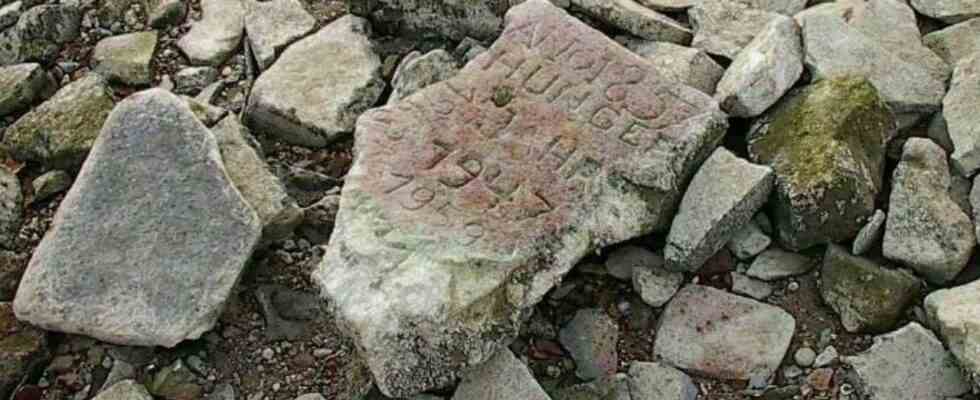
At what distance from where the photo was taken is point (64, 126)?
3.42m

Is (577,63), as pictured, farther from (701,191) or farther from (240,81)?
(240,81)

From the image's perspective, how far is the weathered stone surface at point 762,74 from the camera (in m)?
3.09

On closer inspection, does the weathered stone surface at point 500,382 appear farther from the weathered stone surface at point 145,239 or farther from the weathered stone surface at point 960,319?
the weathered stone surface at point 960,319

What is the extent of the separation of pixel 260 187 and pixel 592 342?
1.00 meters

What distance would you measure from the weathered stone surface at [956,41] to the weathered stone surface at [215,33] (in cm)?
221

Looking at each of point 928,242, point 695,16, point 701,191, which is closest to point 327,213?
point 701,191

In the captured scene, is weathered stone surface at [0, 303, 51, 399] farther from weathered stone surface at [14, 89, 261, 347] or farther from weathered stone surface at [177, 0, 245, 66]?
weathered stone surface at [177, 0, 245, 66]

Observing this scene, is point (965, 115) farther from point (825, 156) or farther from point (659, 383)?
point (659, 383)

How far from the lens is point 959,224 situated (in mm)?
2846

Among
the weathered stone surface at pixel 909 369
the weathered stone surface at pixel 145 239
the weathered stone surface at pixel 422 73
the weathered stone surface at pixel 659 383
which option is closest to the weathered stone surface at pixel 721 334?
the weathered stone surface at pixel 659 383

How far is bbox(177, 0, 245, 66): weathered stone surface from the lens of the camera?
3836 mm

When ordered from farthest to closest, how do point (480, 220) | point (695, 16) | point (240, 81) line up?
1. point (240, 81)
2. point (695, 16)
3. point (480, 220)

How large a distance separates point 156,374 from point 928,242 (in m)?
1.94

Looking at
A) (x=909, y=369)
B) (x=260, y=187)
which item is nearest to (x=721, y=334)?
(x=909, y=369)
